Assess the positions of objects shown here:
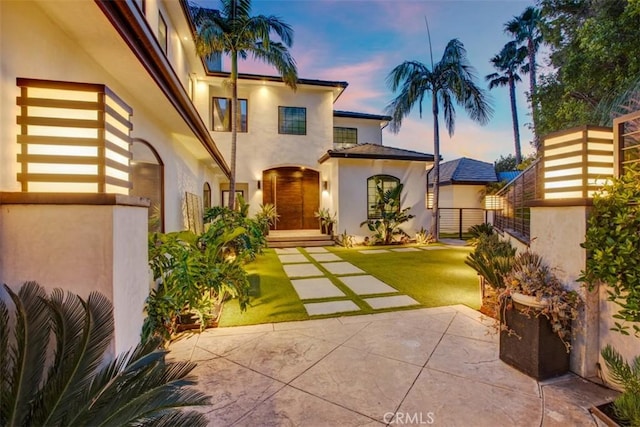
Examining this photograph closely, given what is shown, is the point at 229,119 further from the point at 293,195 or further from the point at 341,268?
the point at 341,268

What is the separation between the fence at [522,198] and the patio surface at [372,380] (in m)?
2.71

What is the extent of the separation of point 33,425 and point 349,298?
14.8 ft

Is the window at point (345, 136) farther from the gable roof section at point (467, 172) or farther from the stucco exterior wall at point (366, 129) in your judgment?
the gable roof section at point (467, 172)

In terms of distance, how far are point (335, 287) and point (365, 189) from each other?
23.9 feet

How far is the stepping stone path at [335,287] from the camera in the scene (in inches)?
194

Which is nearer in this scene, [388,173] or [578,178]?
[578,178]

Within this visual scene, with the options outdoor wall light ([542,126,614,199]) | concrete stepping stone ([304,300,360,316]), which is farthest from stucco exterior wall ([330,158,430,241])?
outdoor wall light ([542,126,614,199])

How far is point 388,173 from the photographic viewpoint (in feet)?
42.6

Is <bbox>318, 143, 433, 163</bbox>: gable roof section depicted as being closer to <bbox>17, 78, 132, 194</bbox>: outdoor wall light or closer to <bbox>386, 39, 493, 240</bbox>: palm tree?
<bbox>386, 39, 493, 240</bbox>: palm tree

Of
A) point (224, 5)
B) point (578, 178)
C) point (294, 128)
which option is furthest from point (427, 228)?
point (224, 5)

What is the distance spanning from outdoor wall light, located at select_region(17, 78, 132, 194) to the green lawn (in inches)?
115

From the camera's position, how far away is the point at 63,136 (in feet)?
6.43

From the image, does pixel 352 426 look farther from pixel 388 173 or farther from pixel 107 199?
pixel 388 173

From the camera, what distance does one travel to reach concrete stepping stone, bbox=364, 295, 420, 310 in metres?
4.91
